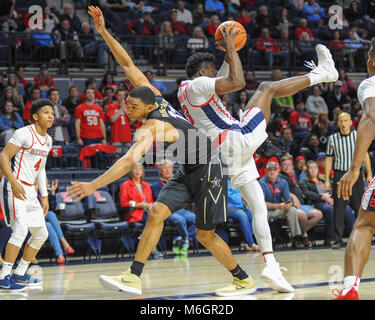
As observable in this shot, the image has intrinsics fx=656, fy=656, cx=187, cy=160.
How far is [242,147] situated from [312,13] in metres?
13.1

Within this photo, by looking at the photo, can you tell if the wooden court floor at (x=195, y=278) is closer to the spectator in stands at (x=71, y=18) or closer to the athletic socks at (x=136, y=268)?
the athletic socks at (x=136, y=268)

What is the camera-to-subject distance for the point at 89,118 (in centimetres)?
1138

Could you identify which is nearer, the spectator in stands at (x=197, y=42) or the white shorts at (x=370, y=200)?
the white shorts at (x=370, y=200)

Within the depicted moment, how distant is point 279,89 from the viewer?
6145mm

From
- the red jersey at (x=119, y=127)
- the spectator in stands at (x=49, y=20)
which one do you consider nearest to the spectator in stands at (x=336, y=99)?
the red jersey at (x=119, y=127)

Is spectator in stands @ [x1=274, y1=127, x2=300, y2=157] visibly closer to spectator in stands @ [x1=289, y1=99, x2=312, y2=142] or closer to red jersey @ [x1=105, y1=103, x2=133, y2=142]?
spectator in stands @ [x1=289, y1=99, x2=312, y2=142]

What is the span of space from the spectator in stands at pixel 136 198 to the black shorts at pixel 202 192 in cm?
400

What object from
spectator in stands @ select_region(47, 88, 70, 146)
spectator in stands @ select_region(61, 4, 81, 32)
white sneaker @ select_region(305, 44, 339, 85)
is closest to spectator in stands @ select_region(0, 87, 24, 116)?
spectator in stands @ select_region(47, 88, 70, 146)

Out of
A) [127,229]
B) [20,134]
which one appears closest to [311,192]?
[127,229]

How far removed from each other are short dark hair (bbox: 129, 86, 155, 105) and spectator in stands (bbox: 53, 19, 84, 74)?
28.6ft

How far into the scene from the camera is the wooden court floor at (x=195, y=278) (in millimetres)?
5668

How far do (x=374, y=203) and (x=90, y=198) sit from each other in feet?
19.4

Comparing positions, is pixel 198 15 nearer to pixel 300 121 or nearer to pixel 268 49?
pixel 268 49
